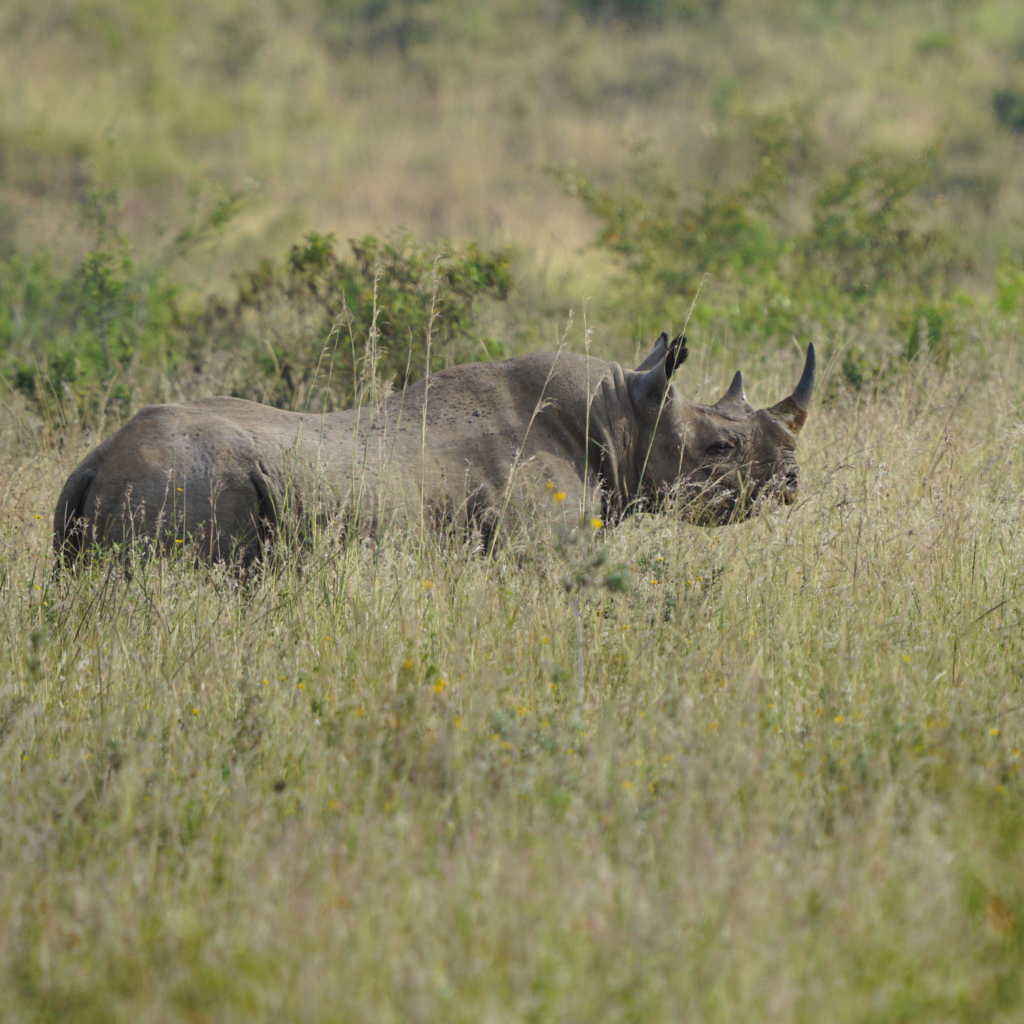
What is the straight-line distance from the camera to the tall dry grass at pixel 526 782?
2576mm

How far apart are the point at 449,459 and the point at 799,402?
2.21 metres

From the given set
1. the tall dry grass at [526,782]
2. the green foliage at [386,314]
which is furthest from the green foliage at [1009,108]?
the tall dry grass at [526,782]

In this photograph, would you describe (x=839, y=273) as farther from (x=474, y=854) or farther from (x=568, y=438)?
(x=474, y=854)

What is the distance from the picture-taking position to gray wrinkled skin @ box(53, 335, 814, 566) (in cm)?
538

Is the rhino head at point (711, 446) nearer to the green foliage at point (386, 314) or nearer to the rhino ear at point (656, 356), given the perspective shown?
the rhino ear at point (656, 356)

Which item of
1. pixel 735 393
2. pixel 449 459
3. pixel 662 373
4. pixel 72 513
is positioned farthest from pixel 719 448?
pixel 72 513

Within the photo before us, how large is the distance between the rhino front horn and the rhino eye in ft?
1.15

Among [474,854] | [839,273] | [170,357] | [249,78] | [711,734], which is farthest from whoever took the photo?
[249,78]

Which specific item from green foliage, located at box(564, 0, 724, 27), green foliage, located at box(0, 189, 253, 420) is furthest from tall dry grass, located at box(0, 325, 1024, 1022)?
green foliage, located at box(564, 0, 724, 27)

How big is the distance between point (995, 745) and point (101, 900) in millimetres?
2729

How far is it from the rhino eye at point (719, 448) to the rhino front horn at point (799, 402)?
35 cm

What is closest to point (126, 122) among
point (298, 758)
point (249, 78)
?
point (249, 78)

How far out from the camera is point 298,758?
3.70 metres

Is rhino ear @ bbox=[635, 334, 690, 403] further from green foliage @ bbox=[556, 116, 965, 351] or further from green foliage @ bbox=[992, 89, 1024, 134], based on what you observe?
green foliage @ bbox=[992, 89, 1024, 134]
